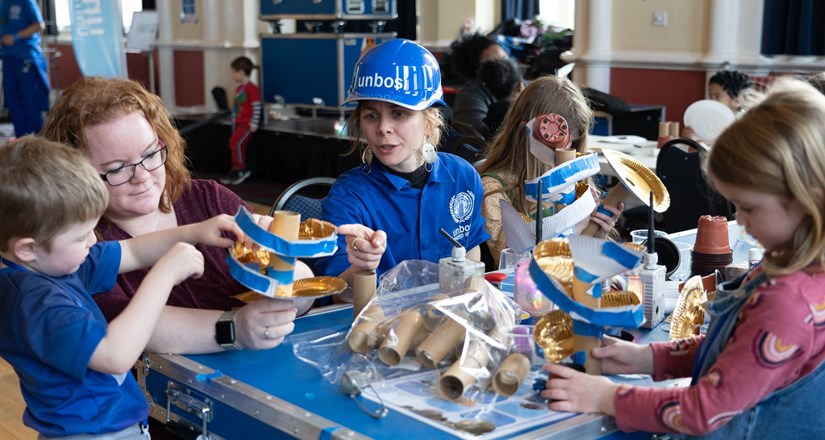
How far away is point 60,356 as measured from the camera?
141 centimetres

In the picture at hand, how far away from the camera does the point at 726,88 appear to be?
5.21 m

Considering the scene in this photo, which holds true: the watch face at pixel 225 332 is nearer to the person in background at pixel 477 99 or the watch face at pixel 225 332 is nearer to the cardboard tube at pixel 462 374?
the cardboard tube at pixel 462 374

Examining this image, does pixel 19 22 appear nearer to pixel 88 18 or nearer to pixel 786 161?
pixel 88 18

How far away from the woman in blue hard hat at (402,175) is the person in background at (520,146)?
7.0 inches

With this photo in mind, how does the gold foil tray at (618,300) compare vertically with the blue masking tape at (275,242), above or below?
below

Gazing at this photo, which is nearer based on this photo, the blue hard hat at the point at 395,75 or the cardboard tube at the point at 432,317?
the cardboard tube at the point at 432,317

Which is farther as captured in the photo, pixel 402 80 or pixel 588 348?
pixel 402 80

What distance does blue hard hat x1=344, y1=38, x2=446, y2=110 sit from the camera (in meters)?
2.11

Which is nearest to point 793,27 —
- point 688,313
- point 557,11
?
point 557,11

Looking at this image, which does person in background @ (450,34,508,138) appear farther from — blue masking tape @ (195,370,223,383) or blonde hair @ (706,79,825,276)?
blonde hair @ (706,79,825,276)

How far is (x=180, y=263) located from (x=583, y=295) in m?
0.62

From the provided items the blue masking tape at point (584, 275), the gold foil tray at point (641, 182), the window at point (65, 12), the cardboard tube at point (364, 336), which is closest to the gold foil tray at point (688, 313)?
the gold foil tray at point (641, 182)

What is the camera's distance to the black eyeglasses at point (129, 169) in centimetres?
180

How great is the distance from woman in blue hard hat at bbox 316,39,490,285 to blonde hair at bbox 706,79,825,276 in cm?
94
